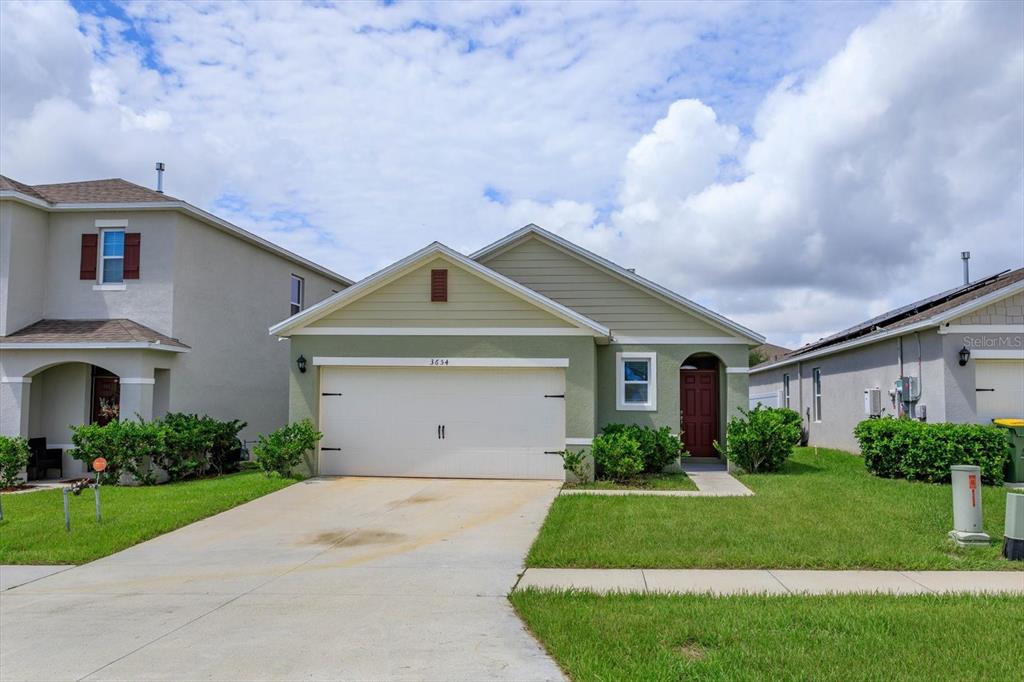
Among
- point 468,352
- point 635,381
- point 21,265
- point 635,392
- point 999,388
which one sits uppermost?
point 21,265

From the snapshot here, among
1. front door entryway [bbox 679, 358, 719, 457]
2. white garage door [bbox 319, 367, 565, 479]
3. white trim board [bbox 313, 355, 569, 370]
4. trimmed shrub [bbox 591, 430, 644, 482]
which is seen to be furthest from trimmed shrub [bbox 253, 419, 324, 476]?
front door entryway [bbox 679, 358, 719, 457]

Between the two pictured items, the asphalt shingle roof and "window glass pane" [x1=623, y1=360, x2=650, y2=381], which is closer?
the asphalt shingle roof

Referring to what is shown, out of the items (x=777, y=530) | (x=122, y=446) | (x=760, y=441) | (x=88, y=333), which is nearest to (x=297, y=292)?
(x=88, y=333)

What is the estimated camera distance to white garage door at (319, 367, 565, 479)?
15453 millimetres

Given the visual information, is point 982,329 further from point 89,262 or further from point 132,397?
point 89,262

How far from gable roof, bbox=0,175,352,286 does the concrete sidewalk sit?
43.3 ft

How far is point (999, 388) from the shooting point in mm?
15062

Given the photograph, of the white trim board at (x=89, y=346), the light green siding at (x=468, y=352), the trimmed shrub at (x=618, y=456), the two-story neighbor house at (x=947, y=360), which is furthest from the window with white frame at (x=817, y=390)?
the white trim board at (x=89, y=346)

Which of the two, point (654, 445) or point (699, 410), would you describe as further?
point (699, 410)

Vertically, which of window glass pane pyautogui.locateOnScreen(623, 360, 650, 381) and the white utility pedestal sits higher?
window glass pane pyautogui.locateOnScreen(623, 360, 650, 381)

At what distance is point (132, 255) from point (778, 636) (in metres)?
16.3

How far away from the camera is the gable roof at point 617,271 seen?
17.1 m

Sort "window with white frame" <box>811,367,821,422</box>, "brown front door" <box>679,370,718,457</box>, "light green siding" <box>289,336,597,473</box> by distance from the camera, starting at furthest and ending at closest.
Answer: "window with white frame" <box>811,367,821,422</box> → "brown front door" <box>679,370,718,457</box> → "light green siding" <box>289,336,597,473</box>

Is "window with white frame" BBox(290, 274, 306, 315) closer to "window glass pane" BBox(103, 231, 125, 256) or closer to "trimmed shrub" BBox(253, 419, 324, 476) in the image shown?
"window glass pane" BBox(103, 231, 125, 256)
